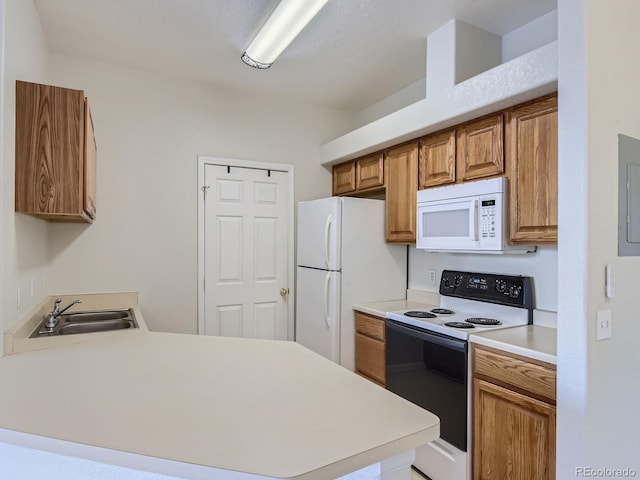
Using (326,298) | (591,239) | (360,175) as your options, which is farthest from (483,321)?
(360,175)

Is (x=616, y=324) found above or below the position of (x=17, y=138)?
below

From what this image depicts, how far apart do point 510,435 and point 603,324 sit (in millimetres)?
690

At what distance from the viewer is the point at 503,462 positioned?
181 cm

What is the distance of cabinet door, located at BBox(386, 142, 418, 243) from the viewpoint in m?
2.77

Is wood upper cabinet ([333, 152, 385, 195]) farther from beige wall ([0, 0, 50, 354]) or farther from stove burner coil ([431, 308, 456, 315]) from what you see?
beige wall ([0, 0, 50, 354])

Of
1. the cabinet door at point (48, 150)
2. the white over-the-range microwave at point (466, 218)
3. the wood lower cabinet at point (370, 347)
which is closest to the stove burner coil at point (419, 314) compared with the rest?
the wood lower cabinet at point (370, 347)

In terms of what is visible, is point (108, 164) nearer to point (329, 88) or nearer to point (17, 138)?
point (17, 138)

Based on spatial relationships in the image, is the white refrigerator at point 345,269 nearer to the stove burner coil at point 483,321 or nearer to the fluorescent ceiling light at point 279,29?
the stove burner coil at point 483,321

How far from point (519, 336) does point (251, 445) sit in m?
1.64

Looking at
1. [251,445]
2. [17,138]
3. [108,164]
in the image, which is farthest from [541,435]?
[108,164]

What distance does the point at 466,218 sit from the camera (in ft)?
7.54

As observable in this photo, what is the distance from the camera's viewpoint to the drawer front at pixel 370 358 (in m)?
2.70

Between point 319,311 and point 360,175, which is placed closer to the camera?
point 319,311

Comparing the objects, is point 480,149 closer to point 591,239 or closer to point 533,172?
point 533,172
